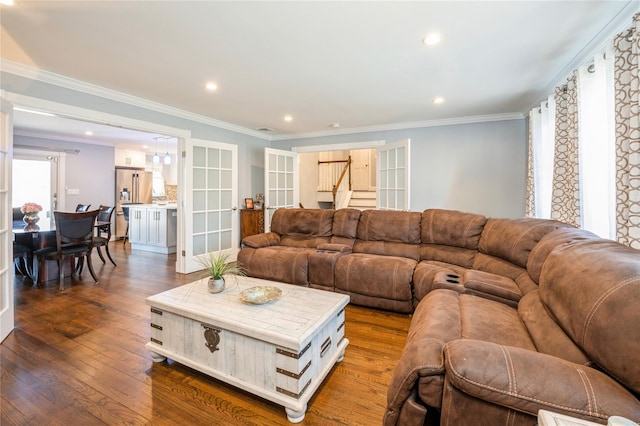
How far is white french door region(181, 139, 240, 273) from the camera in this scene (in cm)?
442

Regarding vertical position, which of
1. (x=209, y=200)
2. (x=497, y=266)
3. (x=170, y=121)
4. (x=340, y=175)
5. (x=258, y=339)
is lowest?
(x=258, y=339)

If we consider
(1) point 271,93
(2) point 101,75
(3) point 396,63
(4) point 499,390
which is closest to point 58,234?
(2) point 101,75

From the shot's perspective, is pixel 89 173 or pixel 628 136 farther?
pixel 89 173

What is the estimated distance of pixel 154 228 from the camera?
5875mm

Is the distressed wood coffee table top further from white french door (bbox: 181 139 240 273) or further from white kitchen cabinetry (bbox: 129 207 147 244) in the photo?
white kitchen cabinetry (bbox: 129 207 147 244)

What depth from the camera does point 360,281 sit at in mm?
3051

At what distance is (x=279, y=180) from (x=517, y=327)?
4.69 meters

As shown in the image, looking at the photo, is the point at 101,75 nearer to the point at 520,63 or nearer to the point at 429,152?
the point at 520,63

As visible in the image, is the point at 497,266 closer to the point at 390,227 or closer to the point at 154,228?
the point at 390,227

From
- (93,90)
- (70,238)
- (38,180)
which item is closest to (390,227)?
(93,90)

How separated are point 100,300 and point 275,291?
2476 mm

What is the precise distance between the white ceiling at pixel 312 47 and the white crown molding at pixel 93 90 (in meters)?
0.11

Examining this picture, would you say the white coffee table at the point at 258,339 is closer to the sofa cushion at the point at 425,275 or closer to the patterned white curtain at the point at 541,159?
the sofa cushion at the point at 425,275

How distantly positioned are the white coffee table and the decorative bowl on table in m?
0.03
